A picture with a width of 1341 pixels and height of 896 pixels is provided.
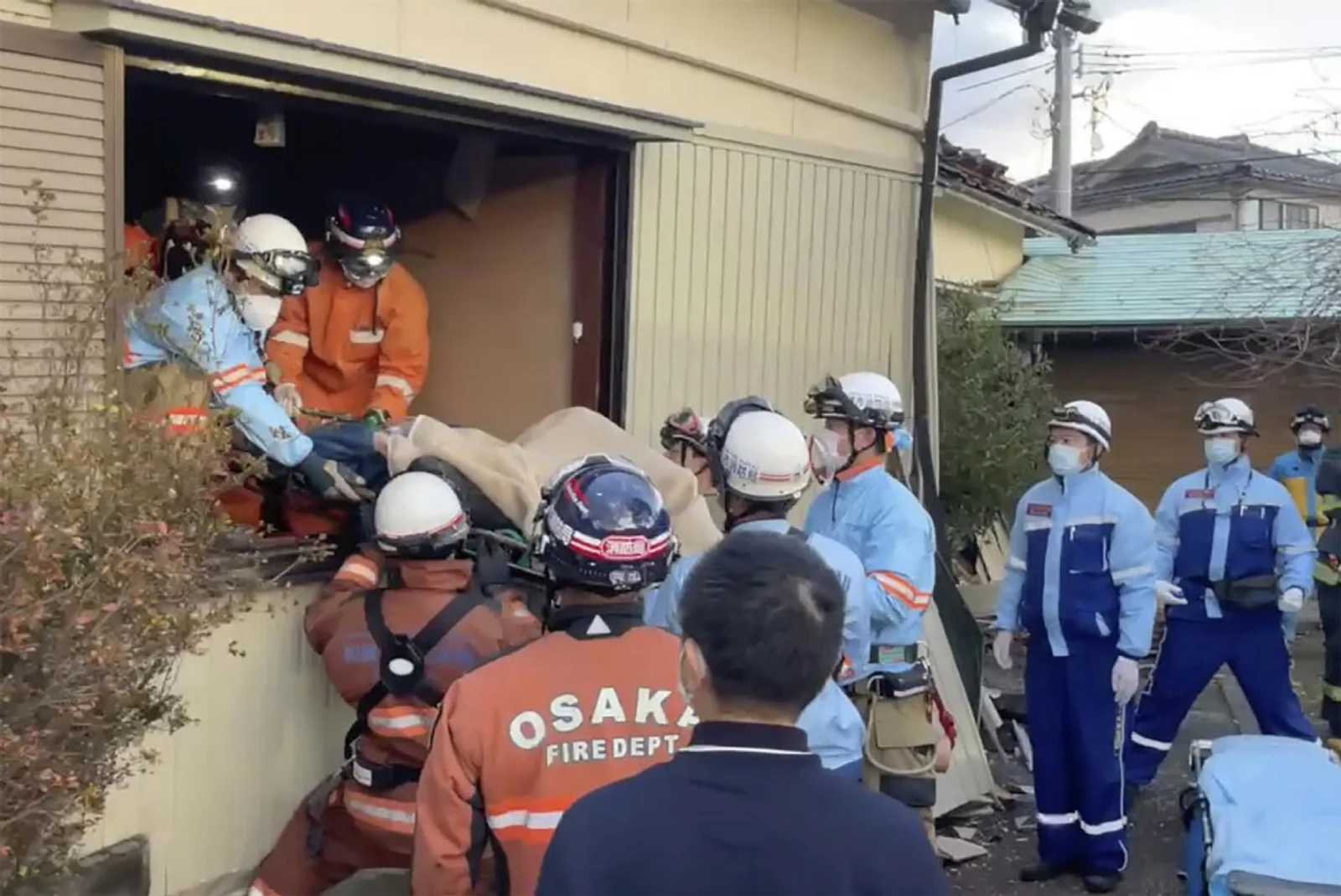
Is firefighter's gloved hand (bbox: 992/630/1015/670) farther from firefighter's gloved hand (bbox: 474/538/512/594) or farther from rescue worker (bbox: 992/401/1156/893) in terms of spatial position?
firefighter's gloved hand (bbox: 474/538/512/594)

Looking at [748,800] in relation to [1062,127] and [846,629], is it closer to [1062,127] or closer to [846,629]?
[846,629]

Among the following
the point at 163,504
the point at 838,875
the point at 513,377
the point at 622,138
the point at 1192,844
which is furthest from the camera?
→ the point at 513,377

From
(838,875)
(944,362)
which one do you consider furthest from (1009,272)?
(838,875)

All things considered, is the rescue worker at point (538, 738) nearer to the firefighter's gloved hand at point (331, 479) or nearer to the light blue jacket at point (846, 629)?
the light blue jacket at point (846, 629)

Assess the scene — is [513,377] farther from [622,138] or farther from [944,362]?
[944,362]

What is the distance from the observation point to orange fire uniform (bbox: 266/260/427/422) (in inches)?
251

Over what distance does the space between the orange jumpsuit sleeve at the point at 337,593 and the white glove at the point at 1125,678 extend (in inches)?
135

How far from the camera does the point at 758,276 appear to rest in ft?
24.2

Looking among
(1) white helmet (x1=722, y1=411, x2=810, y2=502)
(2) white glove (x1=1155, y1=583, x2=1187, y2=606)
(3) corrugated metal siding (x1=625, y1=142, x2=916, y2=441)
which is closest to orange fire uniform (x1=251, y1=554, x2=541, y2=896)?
(1) white helmet (x1=722, y1=411, x2=810, y2=502)

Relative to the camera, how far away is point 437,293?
7.23m

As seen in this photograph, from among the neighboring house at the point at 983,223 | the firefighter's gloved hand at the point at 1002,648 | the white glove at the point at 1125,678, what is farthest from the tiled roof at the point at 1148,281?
the white glove at the point at 1125,678

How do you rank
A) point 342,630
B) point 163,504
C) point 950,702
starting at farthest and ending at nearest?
point 950,702 → point 342,630 → point 163,504

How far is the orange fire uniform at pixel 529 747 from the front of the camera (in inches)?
113

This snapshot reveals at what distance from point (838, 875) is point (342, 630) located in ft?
9.45
